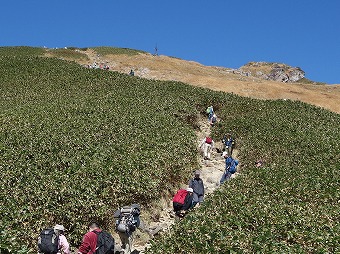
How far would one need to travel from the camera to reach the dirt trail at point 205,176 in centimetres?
2269

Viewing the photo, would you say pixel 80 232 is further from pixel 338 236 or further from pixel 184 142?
pixel 184 142

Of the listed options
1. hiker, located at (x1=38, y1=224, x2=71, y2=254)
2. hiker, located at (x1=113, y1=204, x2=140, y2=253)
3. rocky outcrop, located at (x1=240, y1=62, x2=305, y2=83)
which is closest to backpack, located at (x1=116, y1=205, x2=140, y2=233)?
hiker, located at (x1=113, y1=204, x2=140, y2=253)

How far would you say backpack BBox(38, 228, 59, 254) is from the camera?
14.3 metres

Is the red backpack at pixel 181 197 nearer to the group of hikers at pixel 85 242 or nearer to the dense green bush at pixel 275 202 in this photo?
the dense green bush at pixel 275 202

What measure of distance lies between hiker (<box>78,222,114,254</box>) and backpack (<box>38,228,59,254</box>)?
1.06 m

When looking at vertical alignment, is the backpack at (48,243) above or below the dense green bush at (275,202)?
below

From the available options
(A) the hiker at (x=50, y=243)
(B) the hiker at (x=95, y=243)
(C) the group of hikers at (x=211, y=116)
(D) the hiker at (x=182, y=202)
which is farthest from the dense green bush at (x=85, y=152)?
(B) the hiker at (x=95, y=243)

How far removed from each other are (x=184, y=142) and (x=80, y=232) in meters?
15.8

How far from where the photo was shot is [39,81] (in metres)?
50.9

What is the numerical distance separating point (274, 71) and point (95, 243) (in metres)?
164

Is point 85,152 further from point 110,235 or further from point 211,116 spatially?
point 211,116

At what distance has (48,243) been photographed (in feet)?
47.0

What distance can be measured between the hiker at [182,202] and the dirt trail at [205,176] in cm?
107

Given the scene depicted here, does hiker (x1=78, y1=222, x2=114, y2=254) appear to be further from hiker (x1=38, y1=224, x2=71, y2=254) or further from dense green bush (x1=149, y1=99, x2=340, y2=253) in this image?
dense green bush (x1=149, y1=99, x2=340, y2=253)
